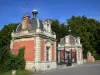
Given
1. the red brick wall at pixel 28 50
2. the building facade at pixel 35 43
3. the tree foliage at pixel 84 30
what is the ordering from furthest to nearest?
the tree foliage at pixel 84 30, the red brick wall at pixel 28 50, the building facade at pixel 35 43

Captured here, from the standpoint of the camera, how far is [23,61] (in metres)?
24.1

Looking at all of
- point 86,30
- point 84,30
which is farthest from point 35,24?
point 86,30

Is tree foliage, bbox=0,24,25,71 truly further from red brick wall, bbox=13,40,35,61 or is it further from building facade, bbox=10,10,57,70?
building facade, bbox=10,10,57,70

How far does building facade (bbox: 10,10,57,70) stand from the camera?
79.6ft

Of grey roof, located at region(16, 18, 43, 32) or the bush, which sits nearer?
the bush

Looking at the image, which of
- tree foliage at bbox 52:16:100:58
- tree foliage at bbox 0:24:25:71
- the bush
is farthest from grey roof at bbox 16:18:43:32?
tree foliage at bbox 52:16:100:58

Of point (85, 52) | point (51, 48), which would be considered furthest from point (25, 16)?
point (85, 52)

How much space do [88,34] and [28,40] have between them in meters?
29.4

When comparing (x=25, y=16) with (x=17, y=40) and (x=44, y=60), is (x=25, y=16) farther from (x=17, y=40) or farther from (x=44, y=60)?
(x=44, y=60)

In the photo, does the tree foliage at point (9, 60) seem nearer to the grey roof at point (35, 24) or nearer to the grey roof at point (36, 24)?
the grey roof at point (35, 24)

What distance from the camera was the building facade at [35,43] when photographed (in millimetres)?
24250

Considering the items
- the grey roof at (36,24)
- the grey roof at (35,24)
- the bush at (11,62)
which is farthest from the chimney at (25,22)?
the bush at (11,62)

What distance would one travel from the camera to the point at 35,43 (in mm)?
24375

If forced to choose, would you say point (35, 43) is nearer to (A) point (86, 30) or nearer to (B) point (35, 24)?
(B) point (35, 24)
